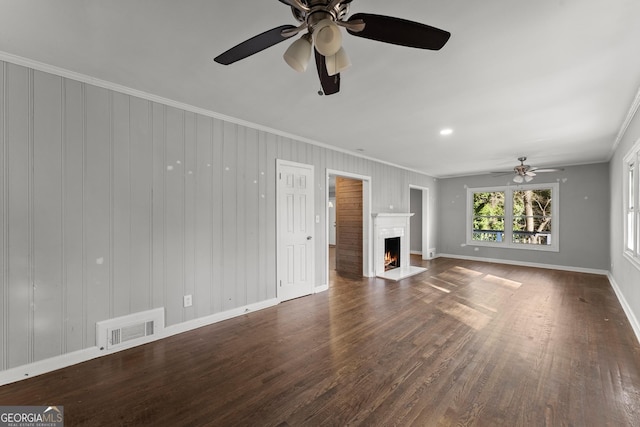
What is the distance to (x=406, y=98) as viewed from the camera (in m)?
2.89

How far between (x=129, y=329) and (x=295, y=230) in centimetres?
239

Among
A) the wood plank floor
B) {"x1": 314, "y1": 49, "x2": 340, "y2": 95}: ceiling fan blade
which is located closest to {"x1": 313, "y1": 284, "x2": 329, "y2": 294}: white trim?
the wood plank floor

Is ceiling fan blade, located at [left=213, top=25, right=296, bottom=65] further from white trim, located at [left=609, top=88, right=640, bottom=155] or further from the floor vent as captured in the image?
white trim, located at [left=609, top=88, right=640, bottom=155]

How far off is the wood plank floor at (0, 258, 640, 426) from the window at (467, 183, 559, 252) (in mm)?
3671

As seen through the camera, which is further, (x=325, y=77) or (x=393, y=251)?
(x=393, y=251)

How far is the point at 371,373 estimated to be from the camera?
90.4 inches

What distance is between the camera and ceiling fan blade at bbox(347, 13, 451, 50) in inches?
49.7

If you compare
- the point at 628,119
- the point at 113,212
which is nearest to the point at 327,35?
the point at 113,212

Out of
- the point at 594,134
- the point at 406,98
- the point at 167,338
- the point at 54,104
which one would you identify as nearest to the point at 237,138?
the point at 54,104

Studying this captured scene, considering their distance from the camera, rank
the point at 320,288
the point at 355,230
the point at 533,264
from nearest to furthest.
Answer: the point at 320,288, the point at 355,230, the point at 533,264

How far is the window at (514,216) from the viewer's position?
22.5 feet

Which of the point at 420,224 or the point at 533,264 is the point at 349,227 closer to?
the point at 420,224

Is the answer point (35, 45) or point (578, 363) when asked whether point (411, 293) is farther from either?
point (35, 45)

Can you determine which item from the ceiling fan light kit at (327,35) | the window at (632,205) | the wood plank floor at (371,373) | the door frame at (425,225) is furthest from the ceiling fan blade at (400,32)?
the door frame at (425,225)
